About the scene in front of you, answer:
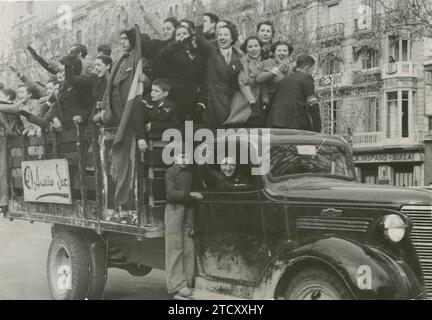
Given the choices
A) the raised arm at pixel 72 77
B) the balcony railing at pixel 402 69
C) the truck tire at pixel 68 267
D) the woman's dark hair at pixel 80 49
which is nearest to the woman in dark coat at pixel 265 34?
the balcony railing at pixel 402 69

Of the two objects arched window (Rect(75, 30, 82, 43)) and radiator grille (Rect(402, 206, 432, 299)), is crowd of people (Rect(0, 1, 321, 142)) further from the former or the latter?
arched window (Rect(75, 30, 82, 43))

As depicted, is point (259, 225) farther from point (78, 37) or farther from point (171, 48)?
point (78, 37)

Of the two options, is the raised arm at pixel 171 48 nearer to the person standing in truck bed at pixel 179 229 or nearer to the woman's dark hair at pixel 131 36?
the woman's dark hair at pixel 131 36

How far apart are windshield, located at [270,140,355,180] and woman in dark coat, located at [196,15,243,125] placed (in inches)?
32.0

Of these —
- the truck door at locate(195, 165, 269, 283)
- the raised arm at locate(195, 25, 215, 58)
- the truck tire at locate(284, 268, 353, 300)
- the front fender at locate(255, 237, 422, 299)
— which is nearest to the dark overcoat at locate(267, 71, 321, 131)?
the raised arm at locate(195, 25, 215, 58)

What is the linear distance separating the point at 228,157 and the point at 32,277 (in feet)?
10.9

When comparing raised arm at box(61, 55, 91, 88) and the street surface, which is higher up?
raised arm at box(61, 55, 91, 88)

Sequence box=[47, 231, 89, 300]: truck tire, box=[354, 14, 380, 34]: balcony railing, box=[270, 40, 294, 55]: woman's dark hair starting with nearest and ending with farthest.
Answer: box=[270, 40, 294, 55]: woman's dark hair → box=[47, 231, 89, 300]: truck tire → box=[354, 14, 380, 34]: balcony railing

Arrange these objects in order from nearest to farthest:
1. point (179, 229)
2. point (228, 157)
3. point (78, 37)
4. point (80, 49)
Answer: point (228, 157), point (179, 229), point (80, 49), point (78, 37)

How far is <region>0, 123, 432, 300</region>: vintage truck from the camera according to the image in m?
3.87

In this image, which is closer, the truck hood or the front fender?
the front fender

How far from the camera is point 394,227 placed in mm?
3854

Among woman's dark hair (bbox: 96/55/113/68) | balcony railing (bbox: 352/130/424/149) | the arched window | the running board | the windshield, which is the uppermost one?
the arched window

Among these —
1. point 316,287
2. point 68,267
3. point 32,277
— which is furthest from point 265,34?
point 32,277
